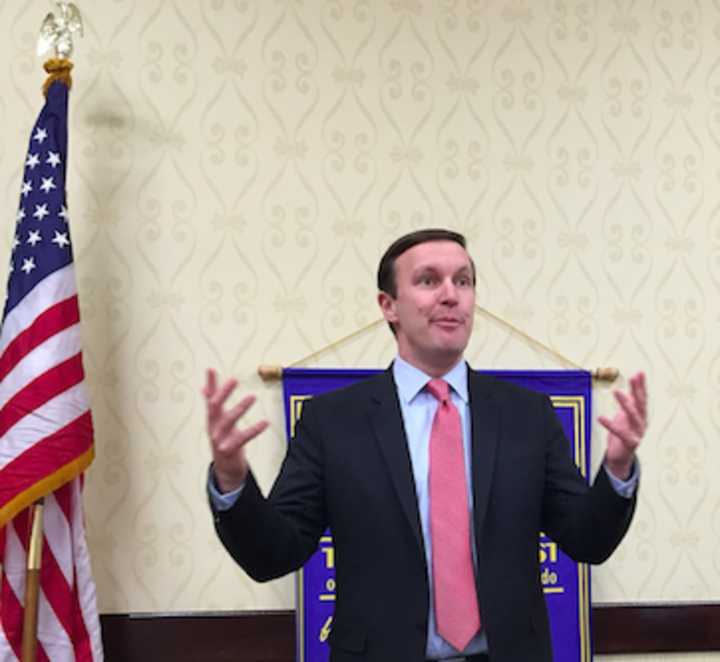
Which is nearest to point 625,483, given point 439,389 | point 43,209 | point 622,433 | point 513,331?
point 622,433

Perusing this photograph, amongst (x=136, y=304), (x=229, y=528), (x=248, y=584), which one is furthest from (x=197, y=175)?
(x=229, y=528)

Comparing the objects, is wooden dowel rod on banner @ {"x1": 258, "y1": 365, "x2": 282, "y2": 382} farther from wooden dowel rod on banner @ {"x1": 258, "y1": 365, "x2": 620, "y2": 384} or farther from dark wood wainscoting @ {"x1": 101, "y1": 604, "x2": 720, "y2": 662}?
dark wood wainscoting @ {"x1": 101, "y1": 604, "x2": 720, "y2": 662}

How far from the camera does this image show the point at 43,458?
2484 millimetres

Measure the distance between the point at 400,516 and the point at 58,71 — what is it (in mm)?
1750

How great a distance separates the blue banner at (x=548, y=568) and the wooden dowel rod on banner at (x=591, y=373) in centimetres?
3

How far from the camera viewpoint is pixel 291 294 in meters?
2.96

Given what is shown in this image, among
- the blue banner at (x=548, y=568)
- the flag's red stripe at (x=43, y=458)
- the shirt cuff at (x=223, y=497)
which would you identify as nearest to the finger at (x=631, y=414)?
the shirt cuff at (x=223, y=497)

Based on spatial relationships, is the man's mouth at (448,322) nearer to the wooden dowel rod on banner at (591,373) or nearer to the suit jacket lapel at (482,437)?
the suit jacket lapel at (482,437)

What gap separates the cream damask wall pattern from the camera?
2857 millimetres

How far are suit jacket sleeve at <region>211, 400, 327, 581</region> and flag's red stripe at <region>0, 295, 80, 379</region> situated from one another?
104 cm

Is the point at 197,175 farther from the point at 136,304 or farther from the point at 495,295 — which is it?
the point at 495,295

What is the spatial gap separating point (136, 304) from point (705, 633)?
6.95 ft

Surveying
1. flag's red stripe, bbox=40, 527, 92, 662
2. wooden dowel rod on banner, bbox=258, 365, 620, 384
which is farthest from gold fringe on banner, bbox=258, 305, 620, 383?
flag's red stripe, bbox=40, 527, 92, 662

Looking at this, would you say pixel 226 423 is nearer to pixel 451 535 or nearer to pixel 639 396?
pixel 451 535
